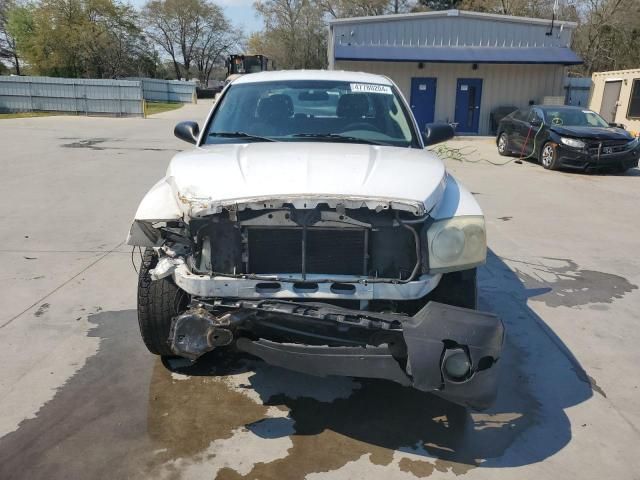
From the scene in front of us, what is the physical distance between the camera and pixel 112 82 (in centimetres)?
2755

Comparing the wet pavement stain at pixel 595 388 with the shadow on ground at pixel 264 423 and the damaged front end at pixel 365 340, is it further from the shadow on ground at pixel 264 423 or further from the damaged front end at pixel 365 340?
the damaged front end at pixel 365 340

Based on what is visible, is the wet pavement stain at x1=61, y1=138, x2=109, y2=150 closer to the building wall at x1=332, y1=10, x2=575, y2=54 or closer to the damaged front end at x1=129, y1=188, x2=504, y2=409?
the building wall at x1=332, y1=10, x2=575, y2=54

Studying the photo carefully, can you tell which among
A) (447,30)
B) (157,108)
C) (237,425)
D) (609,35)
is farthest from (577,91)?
(237,425)

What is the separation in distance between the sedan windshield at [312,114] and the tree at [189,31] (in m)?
65.4

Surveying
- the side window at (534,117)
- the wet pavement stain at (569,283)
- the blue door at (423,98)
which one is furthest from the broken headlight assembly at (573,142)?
the blue door at (423,98)

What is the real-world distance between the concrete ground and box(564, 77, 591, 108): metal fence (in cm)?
2070

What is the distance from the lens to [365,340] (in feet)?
8.75

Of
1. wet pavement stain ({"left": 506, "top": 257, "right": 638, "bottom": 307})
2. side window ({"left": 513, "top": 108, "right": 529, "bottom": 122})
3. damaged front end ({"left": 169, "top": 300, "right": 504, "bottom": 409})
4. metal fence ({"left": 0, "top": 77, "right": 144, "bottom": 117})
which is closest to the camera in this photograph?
damaged front end ({"left": 169, "top": 300, "right": 504, "bottom": 409})

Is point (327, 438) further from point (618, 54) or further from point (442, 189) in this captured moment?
point (618, 54)

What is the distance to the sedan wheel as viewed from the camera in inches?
600

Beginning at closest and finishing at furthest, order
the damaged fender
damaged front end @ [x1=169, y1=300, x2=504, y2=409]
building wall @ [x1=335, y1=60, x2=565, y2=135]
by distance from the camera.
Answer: damaged front end @ [x1=169, y1=300, x2=504, y2=409]
the damaged fender
building wall @ [x1=335, y1=60, x2=565, y2=135]

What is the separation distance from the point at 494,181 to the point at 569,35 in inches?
585

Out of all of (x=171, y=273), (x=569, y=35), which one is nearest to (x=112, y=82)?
(x=569, y=35)

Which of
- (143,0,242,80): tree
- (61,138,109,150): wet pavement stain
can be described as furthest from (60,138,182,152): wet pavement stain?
(143,0,242,80): tree
